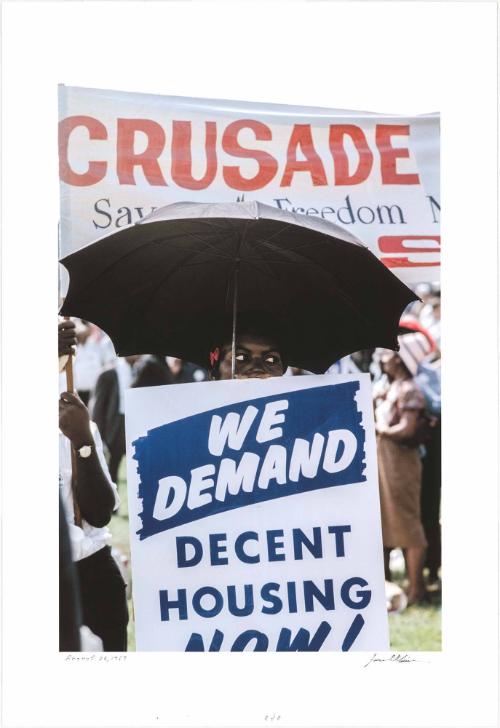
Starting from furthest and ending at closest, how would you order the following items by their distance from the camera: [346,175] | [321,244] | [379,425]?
[379,425] → [346,175] → [321,244]

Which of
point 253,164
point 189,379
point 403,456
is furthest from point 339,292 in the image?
point 189,379

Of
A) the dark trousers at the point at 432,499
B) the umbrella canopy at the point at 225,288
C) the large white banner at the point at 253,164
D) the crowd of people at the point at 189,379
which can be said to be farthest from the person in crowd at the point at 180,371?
the umbrella canopy at the point at 225,288

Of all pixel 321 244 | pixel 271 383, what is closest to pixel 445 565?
pixel 271 383

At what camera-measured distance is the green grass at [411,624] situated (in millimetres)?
5691

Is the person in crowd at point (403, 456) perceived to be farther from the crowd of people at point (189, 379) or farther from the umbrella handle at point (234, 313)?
the umbrella handle at point (234, 313)

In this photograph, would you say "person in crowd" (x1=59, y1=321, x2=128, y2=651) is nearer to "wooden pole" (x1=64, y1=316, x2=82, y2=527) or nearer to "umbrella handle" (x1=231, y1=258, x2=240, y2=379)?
"wooden pole" (x1=64, y1=316, x2=82, y2=527)

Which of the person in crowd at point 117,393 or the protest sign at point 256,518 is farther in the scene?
the person in crowd at point 117,393

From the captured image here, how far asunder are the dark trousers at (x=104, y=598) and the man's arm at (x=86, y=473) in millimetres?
164

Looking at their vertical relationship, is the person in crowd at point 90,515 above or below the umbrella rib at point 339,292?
below

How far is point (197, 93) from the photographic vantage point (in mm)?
4805

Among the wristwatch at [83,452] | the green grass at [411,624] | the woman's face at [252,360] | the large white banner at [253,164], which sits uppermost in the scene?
the large white banner at [253,164]

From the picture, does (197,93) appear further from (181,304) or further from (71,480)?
(71,480)

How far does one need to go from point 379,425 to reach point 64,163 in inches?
119
